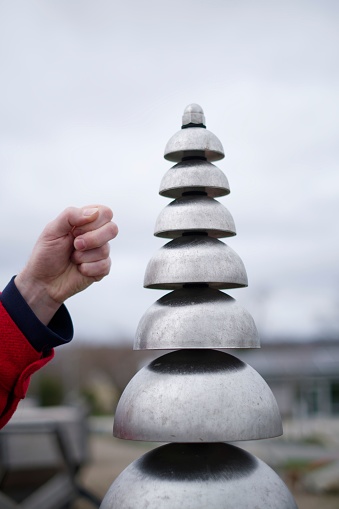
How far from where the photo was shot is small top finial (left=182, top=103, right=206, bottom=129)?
100 inches

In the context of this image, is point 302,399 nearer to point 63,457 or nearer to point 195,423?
point 63,457

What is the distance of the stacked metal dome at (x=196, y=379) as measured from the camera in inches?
83.9

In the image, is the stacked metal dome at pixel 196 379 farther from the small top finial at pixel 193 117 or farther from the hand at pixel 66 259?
the hand at pixel 66 259

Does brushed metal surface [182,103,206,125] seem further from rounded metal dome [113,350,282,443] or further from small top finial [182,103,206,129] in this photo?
rounded metal dome [113,350,282,443]

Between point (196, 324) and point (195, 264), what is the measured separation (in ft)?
0.71

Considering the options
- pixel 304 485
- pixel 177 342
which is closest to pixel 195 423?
pixel 177 342

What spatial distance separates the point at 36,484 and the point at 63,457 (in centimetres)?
148

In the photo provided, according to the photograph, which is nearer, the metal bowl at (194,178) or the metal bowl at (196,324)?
the metal bowl at (196,324)

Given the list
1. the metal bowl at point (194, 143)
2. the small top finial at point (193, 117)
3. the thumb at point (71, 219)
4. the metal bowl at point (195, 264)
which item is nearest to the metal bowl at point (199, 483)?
the metal bowl at point (195, 264)

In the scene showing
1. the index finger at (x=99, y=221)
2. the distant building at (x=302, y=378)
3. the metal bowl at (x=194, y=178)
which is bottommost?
the index finger at (x=99, y=221)

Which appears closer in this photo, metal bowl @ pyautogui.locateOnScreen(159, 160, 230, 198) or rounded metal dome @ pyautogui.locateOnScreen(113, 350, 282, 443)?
rounded metal dome @ pyautogui.locateOnScreen(113, 350, 282, 443)

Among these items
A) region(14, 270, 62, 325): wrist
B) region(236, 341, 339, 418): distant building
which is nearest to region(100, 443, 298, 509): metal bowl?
region(14, 270, 62, 325): wrist

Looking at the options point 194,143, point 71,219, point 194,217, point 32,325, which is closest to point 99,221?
point 71,219

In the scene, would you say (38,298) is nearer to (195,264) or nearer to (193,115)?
(195,264)
